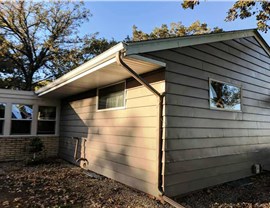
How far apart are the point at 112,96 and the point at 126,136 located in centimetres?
126

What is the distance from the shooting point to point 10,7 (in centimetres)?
1493

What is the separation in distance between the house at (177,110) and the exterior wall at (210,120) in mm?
19

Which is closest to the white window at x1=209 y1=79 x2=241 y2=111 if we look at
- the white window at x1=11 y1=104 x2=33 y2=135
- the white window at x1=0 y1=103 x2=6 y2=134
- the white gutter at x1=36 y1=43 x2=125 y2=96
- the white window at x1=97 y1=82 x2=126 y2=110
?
the white window at x1=97 y1=82 x2=126 y2=110

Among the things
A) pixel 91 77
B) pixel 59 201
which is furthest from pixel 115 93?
pixel 59 201

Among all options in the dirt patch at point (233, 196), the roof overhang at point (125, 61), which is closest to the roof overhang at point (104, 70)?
the roof overhang at point (125, 61)

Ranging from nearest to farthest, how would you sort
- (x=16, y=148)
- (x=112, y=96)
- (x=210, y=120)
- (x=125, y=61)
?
(x=125, y=61) < (x=210, y=120) < (x=112, y=96) < (x=16, y=148)

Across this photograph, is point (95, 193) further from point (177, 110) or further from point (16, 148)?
point (16, 148)

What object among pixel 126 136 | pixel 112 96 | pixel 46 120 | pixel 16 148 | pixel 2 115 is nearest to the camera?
pixel 126 136

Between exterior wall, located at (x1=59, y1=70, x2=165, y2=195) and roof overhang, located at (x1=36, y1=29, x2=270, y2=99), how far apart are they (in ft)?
1.30

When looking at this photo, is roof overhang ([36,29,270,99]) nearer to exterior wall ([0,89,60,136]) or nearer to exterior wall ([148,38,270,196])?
exterior wall ([148,38,270,196])

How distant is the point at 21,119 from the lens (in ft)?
26.4

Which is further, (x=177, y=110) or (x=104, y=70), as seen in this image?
(x=104, y=70)

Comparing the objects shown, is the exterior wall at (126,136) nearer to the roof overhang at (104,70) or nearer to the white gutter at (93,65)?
the roof overhang at (104,70)

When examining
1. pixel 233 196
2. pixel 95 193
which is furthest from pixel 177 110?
pixel 95 193
